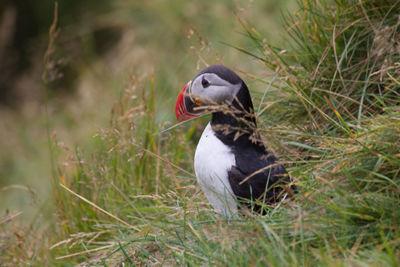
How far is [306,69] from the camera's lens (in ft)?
11.9

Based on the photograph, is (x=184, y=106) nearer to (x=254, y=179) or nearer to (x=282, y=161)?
(x=254, y=179)

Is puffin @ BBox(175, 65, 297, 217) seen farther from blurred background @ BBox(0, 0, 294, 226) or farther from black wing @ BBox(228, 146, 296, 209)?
blurred background @ BBox(0, 0, 294, 226)

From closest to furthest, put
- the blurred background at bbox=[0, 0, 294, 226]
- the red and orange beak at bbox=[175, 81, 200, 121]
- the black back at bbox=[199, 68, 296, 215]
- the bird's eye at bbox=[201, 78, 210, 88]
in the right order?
the black back at bbox=[199, 68, 296, 215]
the bird's eye at bbox=[201, 78, 210, 88]
the red and orange beak at bbox=[175, 81, 200, 121]
the blurred background at bbox=[0, 0, 294, 226]

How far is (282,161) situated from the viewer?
106 inches

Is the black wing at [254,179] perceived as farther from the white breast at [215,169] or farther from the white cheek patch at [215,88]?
the white cheek patch at [215,88]

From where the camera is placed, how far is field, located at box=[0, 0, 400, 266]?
93.3 inches

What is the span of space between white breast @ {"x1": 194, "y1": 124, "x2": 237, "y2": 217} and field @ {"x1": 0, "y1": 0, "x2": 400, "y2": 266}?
0.34 feet

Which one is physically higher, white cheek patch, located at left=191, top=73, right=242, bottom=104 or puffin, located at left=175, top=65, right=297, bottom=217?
white cheek patch, located at left=191, top=73, right=242, bottom=104

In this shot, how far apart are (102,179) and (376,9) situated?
2.18 m

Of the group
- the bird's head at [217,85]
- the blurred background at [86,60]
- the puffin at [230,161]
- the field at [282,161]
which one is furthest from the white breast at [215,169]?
the blurred background at [86,60]

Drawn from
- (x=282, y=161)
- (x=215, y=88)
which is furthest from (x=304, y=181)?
(x=215, y=88)

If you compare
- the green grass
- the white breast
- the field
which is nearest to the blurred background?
the field

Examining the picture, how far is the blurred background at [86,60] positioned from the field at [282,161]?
0.15m

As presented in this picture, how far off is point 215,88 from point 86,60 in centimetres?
626
